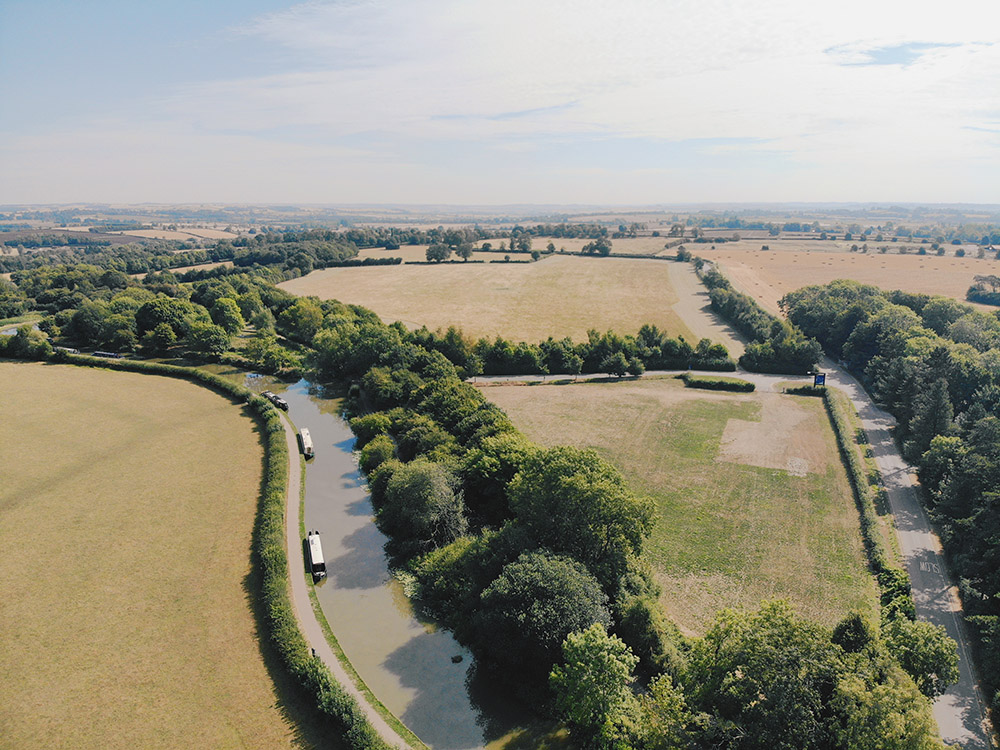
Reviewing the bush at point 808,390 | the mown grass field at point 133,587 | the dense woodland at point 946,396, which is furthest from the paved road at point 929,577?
the mown grass field at point 133,587

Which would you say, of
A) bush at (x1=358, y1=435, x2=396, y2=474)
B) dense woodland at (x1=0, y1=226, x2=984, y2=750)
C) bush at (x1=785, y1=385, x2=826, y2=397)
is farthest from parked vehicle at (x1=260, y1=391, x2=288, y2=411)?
bush at (x1=785, y1=385, x2=826, y2=397)

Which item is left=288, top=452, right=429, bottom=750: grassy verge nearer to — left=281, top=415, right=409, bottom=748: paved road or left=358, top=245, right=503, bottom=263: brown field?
left=281, top=415, right=409, bottom=748: paved road

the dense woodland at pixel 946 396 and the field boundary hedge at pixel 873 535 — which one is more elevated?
the dense woodland at pixel 946 396

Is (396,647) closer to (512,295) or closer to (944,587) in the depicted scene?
(944,587)

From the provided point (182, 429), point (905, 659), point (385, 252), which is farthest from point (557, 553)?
point (385, 252)

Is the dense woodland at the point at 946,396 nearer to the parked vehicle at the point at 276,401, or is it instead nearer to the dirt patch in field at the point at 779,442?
the dirt patch in field at the point at 779,442
